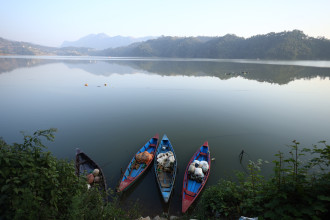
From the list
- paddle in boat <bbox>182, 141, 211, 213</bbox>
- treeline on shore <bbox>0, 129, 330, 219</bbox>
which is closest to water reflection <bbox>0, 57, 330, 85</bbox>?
paddle in boat <bbox>182, 141, 211, 213</bbox>

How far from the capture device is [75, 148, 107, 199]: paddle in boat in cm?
1058

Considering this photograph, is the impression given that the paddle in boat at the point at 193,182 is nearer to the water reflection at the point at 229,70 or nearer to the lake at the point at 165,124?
the lake at the point at 165,124

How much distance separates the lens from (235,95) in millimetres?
34125

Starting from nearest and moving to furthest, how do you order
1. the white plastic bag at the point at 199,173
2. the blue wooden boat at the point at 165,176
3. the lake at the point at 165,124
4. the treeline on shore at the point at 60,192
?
the treeline on shore at the point at 60,192 < the blue wooden boat at the point at 165,176 < the white plastic bag at the point at 199,173 < the lake at the point at 165,124

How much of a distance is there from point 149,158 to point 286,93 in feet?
117

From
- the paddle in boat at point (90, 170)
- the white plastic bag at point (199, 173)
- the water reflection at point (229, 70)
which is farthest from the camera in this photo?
the water reflection at point (229, 70)

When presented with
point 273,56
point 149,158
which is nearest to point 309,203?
point 149,158

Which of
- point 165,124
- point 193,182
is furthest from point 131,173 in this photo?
point 165,124

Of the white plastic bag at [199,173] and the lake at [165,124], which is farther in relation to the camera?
the lake at [165,124]

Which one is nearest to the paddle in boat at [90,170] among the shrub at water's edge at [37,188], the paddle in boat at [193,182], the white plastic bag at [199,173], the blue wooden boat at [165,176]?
the blue wooden boat at [165,176]

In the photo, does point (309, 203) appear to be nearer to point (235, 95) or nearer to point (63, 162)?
point (63, 162)

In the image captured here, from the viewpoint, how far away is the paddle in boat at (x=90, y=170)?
34.7 ft

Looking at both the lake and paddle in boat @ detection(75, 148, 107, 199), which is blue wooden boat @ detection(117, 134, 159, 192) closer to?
the lake

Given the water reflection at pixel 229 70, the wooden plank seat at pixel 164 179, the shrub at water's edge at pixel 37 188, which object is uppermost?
the water reflection at pixel 229 70
